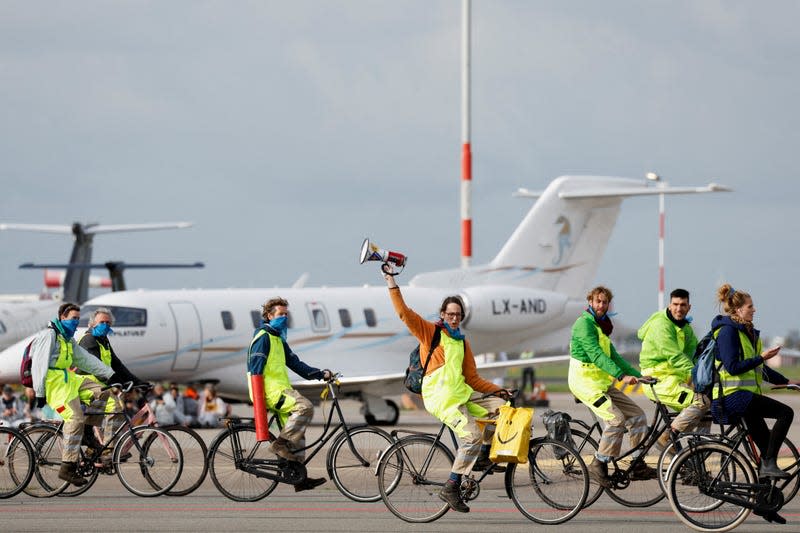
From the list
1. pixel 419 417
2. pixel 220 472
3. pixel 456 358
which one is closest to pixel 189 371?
pixel 419 417

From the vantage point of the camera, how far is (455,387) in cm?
1096

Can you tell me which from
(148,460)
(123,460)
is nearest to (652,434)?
(148,460)

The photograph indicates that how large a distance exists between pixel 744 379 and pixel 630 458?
A: 1361 mm

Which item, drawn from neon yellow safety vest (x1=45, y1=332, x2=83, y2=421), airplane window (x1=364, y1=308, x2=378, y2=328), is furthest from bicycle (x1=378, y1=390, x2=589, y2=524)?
airplane window (x1=364, y1=308, x2=378, y2=328)

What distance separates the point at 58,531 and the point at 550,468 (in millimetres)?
3630

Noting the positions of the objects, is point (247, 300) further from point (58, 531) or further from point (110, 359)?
point (58, 531)

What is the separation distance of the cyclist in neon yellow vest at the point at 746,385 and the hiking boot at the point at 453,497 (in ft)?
6.41

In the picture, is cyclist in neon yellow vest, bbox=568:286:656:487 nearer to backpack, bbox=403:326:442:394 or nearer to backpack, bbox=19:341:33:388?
backpack, bbox=403:326:442:394

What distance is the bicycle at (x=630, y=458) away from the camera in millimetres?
11070

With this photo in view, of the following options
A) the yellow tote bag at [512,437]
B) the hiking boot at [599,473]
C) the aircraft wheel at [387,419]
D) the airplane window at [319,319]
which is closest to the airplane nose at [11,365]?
the airplane window at [319,319]

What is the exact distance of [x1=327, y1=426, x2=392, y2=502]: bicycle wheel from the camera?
455 inches

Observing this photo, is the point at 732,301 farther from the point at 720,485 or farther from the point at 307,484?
the point at 307,484

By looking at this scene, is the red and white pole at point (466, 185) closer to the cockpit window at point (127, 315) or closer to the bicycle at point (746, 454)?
the cockpit window at point (127, 315)

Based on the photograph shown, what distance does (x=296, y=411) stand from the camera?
1190 cm
